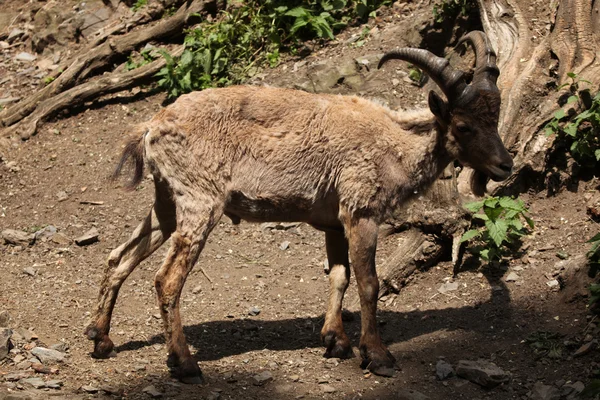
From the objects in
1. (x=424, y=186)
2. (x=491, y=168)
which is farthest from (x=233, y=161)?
(x=491, y=168)

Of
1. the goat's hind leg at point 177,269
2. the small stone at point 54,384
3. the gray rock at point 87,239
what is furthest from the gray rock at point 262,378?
the gray rock at point 87,239

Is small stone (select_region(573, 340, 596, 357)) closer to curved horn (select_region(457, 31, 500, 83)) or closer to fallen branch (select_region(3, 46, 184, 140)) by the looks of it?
curved horn (select_region(457, 31, 500, 83))

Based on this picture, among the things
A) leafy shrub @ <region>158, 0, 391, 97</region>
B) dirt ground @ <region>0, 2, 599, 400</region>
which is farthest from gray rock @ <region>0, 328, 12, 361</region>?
leafy shrub @ <region>158, 0, 391, 97</region>

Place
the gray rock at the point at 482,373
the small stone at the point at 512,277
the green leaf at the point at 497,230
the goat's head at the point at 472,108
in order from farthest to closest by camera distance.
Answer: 1. the small stone at the point at 512,277
2. the green leaf at the point at 497,230
3. the goat's head at the point at 472,108
4. the gray rock at the point at 482,373

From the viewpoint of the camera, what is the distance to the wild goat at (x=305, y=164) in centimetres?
714

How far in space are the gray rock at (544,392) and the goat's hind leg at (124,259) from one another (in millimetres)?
3743

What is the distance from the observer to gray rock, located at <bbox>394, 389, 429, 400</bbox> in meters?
6.47

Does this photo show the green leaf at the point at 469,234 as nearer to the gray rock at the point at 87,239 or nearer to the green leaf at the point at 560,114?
the green leaf at the point at 560,114

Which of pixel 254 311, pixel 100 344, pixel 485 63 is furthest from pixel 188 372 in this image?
pixel 485 63

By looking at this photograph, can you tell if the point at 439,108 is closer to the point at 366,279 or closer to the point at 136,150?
the point at 366,279

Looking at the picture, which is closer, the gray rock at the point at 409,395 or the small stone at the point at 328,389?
the gray rock at the point at 409,395

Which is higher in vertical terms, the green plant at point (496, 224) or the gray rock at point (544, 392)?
the green plant at point (496, 224)

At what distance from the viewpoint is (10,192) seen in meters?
11.4

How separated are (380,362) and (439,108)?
250 cm
